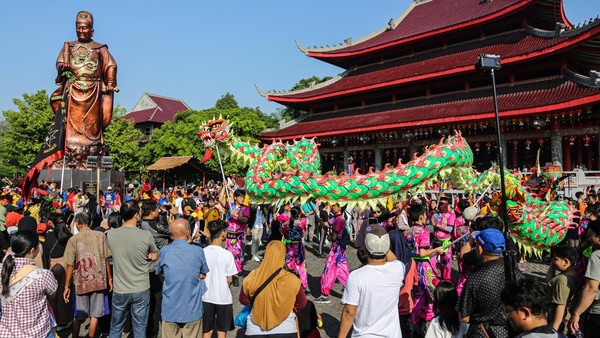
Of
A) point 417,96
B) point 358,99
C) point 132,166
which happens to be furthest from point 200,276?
point 132,166

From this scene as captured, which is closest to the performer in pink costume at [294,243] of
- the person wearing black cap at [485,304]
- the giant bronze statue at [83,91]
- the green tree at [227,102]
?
the person wearing black cap at [485,304]

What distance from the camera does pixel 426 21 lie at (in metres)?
26.9

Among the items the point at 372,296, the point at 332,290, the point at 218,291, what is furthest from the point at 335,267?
the point at 372,296

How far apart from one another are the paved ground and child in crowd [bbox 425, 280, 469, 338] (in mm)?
2429

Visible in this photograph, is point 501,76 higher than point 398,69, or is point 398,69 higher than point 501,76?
point 398,69

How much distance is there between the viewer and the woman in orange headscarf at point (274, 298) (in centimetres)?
324

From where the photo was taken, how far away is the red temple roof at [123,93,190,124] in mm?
50250

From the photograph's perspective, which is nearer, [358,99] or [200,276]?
[200,276]

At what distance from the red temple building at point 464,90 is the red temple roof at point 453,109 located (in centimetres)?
5

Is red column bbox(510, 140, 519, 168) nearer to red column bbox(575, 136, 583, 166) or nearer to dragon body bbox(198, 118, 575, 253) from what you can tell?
red column bbox(575, 136, 583, 166)

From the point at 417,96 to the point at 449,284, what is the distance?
2064 centimetres

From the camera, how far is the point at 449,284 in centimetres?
362

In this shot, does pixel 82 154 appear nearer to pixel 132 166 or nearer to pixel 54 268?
pixel 54 268

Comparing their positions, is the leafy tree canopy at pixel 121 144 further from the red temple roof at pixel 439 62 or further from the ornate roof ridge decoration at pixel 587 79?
the ornate roof ridge decoration at pixel 587 79
